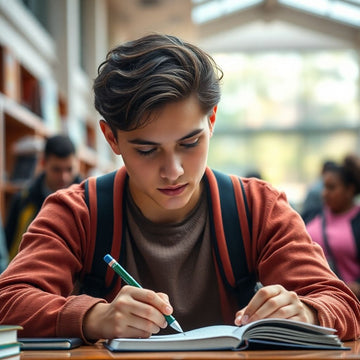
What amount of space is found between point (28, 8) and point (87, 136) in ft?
8.10

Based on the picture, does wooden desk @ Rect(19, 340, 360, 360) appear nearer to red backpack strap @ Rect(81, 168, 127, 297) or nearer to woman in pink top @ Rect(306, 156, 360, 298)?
red backpack strap @ Rect(81, 168, 127, 297)

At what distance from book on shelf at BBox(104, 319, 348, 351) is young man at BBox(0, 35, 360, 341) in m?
0.07

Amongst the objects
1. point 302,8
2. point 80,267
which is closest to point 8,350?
point 80,267

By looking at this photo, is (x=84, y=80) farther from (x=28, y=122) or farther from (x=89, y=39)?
(x=28, y=122)

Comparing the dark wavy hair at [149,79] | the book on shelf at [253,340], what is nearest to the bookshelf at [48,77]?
the dark wavy hair at [149,79]

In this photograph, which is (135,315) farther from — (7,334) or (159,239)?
(159,239)

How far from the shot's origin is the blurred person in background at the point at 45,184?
12.5ft

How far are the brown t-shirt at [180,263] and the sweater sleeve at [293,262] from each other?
12 cm

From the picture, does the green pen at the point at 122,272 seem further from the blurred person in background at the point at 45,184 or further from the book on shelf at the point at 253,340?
the blurred person in background at the point at 45,184

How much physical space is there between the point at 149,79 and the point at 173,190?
0.80 feet

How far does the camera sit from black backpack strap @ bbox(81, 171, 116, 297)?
161 cm

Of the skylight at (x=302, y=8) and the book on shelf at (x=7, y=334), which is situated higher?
the skylight at (x=302, y=8)

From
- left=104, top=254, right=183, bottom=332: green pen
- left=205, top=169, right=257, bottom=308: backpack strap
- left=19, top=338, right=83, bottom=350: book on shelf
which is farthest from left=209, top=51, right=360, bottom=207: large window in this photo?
left=19, top=338, right=83, bottom=350: book on shelf

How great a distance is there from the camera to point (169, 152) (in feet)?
4.82
